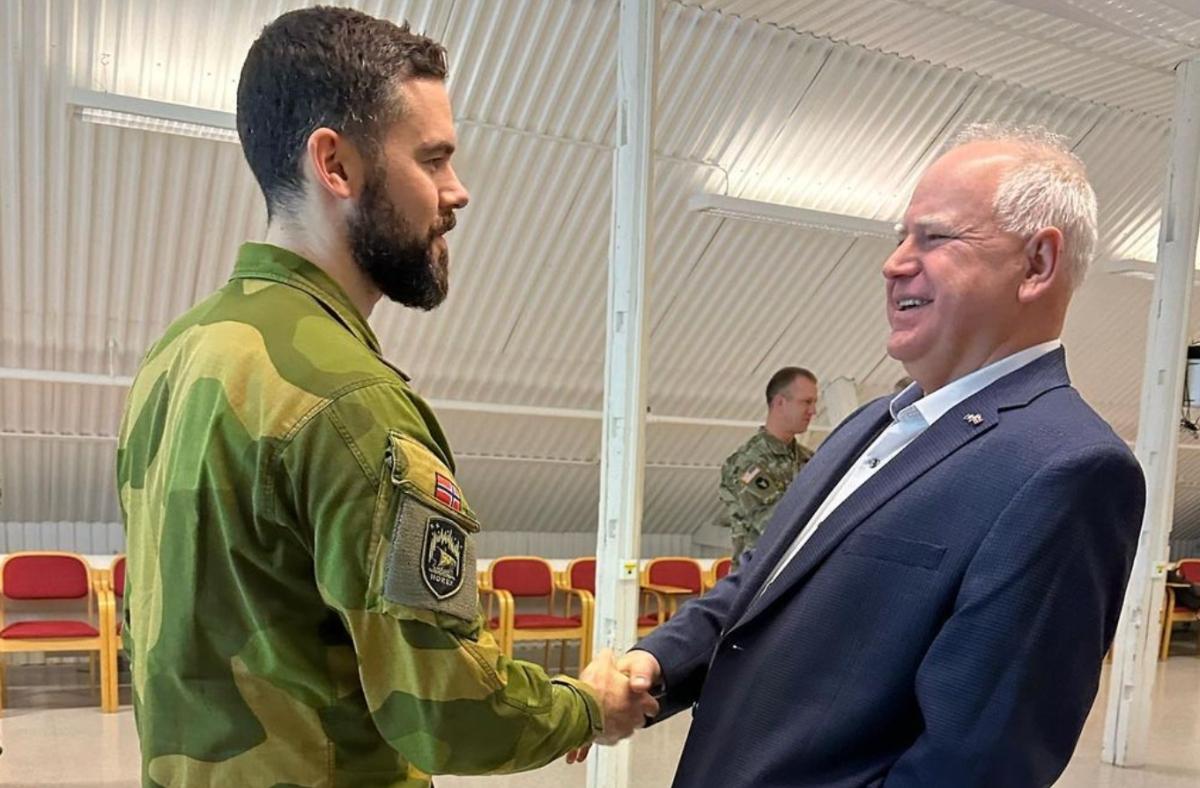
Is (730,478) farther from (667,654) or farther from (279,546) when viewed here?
(279,546)

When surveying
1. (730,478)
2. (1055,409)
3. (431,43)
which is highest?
(431,43)

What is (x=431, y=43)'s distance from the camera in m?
1.25

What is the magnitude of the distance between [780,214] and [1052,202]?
4.52 metres

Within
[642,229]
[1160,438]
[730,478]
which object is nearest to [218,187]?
[642,229]

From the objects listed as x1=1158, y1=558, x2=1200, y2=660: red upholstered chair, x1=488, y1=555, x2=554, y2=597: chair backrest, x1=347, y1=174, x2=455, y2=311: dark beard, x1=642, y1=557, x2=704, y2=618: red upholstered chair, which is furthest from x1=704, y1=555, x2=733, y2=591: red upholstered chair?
x1=347, y1=174, x2=455, y2=311: dark beard

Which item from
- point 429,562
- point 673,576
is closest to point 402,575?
point 429,562

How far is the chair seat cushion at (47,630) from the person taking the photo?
5.38 m

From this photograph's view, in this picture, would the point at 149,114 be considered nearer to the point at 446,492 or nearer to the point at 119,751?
the point at 119,751

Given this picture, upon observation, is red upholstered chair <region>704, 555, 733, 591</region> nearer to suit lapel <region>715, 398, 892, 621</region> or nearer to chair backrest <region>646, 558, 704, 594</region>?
chair backrest <region>646, 558, 704, 594</region>

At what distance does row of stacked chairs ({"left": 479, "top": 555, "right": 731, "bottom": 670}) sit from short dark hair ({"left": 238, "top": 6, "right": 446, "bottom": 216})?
5295 mm

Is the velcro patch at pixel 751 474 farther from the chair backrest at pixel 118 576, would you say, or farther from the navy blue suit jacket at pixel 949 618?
the chair backrest at pixel 118 576

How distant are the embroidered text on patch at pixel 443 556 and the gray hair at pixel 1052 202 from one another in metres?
0.84

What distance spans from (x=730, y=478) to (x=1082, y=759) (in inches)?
110

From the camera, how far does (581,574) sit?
7125 millimetres
